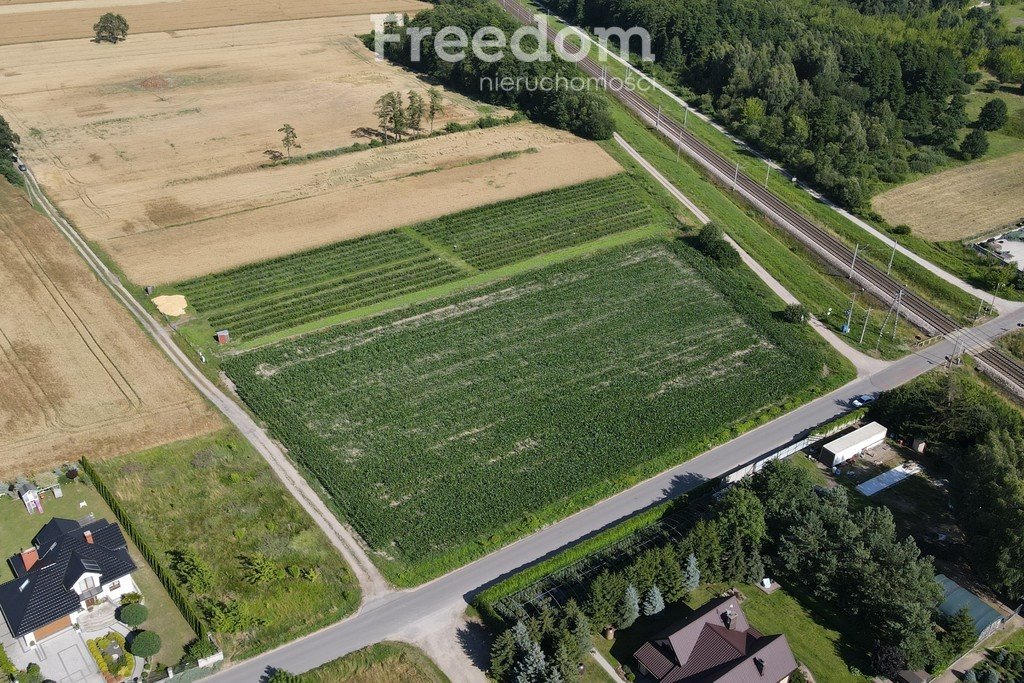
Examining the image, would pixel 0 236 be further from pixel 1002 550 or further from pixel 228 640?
pixel 1002 550

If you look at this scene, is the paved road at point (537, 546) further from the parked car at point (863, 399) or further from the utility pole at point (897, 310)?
the utility pole at point (897, 310)

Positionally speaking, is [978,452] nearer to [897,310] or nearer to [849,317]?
[849,317]

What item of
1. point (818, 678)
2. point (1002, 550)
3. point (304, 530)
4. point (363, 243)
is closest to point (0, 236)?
point (363, 243)

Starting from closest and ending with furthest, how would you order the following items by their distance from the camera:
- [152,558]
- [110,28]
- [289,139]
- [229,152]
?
1. [152,558]
2. [289,139]
3. [229,152]
4. [110,28]

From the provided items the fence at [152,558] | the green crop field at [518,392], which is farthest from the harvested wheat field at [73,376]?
the green crop field at [518,392]

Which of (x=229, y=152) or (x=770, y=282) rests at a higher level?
(x=229, y=152)

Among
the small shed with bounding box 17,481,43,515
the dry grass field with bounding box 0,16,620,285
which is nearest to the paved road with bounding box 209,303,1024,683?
the small shed with bounding box 17,481,43,515

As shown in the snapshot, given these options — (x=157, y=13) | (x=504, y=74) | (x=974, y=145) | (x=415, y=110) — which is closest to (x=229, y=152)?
(x=415, y=110)
